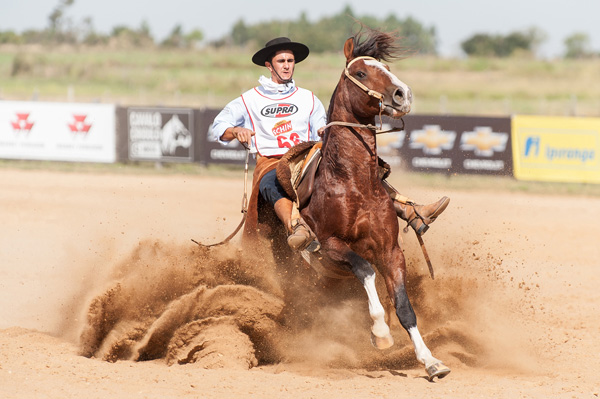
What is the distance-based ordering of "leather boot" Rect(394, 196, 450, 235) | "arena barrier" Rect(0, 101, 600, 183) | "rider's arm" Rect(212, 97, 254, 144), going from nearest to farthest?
"leather boot" Rect(394, 196, 450, 235) → "rider's arm" Rect(212, 97, 254, 144) → "arena barrier" Rect(0, 101, 600, 183)

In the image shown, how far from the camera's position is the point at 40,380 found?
5.16m

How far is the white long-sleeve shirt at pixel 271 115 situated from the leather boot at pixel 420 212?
3.74 feet

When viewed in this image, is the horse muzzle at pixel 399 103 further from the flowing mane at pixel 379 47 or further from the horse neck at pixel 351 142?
the flowing mane at pixel 379 47

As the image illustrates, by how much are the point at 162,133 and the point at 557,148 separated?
9.64 meters

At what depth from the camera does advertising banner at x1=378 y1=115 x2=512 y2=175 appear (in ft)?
54.7

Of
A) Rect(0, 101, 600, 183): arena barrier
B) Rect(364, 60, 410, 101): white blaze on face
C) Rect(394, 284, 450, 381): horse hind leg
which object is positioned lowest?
Rect(394, 284, 450, 381): horse hind leg

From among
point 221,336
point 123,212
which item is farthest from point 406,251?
point 123,212

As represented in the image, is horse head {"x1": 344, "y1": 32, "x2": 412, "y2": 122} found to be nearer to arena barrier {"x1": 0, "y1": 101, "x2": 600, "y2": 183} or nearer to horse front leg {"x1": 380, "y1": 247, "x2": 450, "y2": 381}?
horse front leg {"x1": 380, "y1": 247, "x2": 450, "y2": 381}

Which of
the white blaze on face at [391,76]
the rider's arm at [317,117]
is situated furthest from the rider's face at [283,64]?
the white blaze on face at [391,76]

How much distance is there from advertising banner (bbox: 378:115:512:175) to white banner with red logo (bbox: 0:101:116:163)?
7518mm

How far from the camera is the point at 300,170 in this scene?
6.16 metres

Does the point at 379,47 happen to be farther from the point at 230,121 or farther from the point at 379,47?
the point at 230,121

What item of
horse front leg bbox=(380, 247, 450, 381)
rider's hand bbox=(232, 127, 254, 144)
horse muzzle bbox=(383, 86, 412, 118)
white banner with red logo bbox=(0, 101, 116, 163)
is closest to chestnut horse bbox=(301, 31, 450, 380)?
horse front leg bbox=(380, 247, 450, 381)

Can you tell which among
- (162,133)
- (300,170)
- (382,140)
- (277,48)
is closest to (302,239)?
(300,170)
